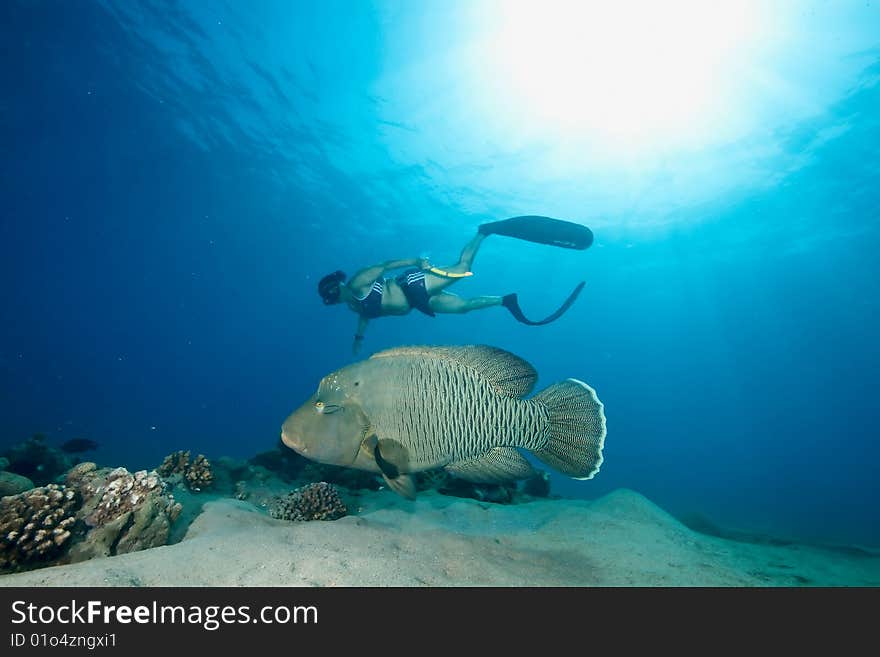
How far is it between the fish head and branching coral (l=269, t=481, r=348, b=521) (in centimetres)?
224

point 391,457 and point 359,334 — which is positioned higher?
point 359,334

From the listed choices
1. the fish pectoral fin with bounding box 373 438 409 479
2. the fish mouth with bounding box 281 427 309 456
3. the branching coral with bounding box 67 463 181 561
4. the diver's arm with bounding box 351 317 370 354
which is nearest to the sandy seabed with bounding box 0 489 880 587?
the branching coral with bounding box 67 463 181 561

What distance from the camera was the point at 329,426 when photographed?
123 inches

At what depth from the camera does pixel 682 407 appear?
103 m

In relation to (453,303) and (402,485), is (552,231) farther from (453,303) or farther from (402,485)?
(402,485)

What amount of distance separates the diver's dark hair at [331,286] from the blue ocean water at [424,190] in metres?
9.71

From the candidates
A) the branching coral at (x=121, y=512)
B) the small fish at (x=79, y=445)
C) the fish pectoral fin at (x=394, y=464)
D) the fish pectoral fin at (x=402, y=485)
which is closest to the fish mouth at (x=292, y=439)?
the fish pectoral fin at (x=394, y=464)

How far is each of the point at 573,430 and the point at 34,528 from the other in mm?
4502

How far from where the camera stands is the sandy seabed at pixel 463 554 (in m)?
2.63

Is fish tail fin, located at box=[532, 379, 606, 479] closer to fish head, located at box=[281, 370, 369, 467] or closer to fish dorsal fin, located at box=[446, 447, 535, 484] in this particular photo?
fish dorsal fin, located at box=[446, 447, 535, 484]

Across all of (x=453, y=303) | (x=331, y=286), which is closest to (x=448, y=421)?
(x=331, y=286)

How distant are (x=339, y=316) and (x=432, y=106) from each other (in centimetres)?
5608
